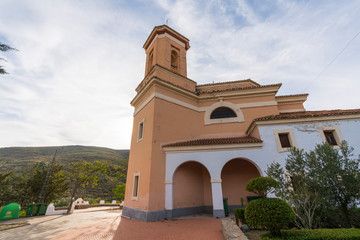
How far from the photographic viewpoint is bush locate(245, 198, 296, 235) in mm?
4594

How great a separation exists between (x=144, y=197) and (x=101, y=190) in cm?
2787

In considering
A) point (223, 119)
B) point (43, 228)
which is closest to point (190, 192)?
point (223, 119)

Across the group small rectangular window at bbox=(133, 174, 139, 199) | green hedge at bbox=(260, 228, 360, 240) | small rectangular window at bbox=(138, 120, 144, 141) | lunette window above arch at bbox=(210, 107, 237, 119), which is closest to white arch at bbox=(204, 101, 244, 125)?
lunette window above arch at bbox=(210, 107, 237, 119)

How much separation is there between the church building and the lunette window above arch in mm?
44

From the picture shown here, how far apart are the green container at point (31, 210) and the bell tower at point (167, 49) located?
623 inches

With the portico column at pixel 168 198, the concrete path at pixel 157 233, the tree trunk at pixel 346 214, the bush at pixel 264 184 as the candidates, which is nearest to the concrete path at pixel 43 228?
the concrete path at pixel 157 233

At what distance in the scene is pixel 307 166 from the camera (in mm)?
6402

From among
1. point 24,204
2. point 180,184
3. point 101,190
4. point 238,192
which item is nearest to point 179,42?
point 180,184

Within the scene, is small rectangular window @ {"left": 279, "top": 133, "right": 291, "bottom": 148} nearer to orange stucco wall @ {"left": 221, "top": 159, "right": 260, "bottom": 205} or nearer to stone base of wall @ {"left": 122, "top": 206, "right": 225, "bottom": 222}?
orange stucco wall @ {"left": 221, "top": 159, "right": 260, "bottom": 205}

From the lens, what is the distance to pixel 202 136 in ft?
45.1

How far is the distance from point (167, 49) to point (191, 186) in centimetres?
1282

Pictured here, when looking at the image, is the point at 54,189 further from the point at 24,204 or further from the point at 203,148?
the point at 203,148

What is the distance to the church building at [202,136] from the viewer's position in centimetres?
973

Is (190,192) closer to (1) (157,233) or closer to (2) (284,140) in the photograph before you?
(1) (157,233)
